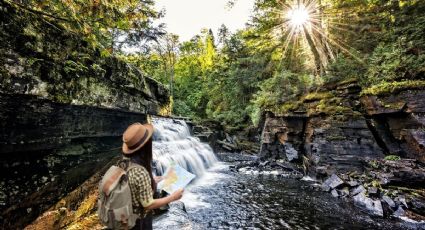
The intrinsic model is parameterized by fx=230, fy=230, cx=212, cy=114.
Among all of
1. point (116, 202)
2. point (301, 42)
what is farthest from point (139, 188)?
point (301, 42)

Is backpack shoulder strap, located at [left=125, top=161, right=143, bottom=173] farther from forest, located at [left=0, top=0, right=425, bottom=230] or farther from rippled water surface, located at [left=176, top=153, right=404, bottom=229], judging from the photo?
rippled water surface, located at [left=176, top=153, right=404, bottom=229]

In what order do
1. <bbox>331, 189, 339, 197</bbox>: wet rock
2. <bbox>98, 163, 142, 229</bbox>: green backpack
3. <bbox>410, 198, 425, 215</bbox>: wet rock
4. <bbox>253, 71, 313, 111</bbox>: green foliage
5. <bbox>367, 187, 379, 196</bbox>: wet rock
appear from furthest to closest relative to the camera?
<bbox>253, 71, 313, 111</bbox>: green foliage < <bbox>331, 189, 339, 197</bbox>: wet rock < <bbox>367, 187, 379, 196</bbox>: wet rock < <bbox>410, 198, 425, 215</bbox>: wet rock < <bbox>98, 163, 142, 229</bbox>: green backpack

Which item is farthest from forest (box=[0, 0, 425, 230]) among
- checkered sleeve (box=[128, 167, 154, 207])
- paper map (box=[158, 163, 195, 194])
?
checkered sleeve (box=[128, 167, 154, 207])

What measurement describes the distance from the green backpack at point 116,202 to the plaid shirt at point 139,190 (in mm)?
106

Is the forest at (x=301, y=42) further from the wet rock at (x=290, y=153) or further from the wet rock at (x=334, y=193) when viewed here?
the wet rock at (x=334, y=193)

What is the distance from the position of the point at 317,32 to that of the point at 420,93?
8.83 meters

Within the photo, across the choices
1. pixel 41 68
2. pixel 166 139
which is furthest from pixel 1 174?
pixel 166 139

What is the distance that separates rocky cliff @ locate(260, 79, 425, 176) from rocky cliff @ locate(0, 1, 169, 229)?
1086cm

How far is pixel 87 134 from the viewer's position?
4902 mm

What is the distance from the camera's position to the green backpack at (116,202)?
79.5 inches

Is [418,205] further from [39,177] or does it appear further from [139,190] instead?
[39,177]

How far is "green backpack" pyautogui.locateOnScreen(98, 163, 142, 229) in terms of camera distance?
202 cm

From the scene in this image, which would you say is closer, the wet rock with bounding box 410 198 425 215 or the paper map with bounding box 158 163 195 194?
the paper map with bounding box 158 163 195 194

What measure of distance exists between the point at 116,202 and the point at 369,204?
31.5 ft
